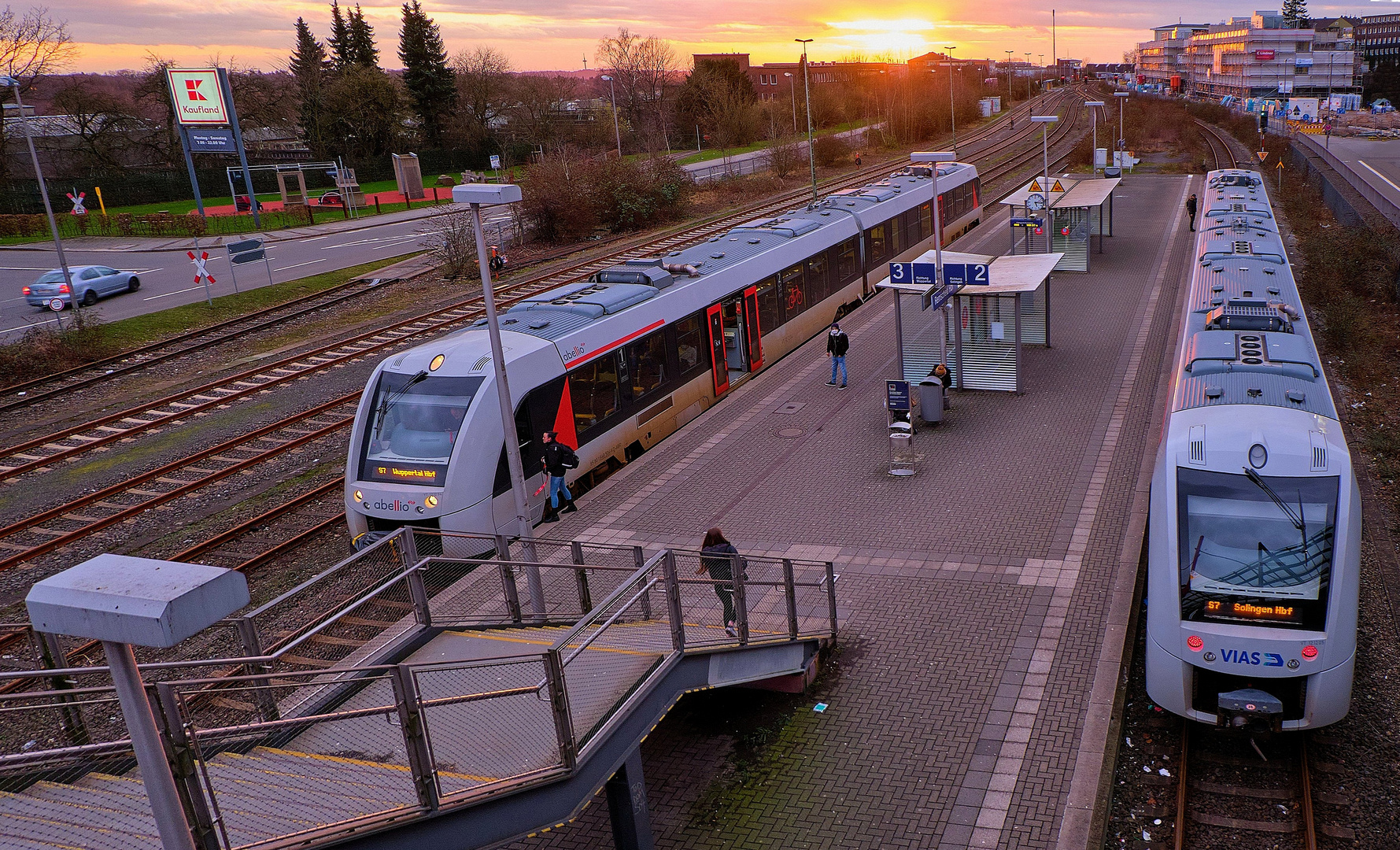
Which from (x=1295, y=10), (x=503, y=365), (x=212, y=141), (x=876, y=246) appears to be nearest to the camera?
(x=503, y=365)

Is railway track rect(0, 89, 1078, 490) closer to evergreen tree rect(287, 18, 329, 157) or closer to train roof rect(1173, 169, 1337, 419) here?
train roof rect(1173, 169, 1337, 419)

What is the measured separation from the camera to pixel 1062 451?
50.1ft

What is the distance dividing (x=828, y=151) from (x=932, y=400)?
4738 centimetres

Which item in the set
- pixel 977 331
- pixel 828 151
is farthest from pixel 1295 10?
pixel 977 331

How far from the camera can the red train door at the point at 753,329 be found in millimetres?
20031

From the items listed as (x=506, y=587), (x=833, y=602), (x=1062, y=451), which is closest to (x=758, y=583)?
(x=833, y=602)

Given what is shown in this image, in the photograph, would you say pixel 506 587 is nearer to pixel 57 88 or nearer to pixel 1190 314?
pixel 1190 314

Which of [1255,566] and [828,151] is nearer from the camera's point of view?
[1255,566]

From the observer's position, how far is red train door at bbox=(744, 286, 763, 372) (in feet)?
65.7

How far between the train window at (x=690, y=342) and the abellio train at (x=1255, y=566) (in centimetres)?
919

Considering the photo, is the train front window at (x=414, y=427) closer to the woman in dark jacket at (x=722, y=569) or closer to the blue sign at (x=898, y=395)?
the woman in dark jacket at (x=722, y=569)

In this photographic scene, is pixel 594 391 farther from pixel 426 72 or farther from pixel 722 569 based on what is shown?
pixel 426 72

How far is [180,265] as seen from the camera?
3953 centimetres

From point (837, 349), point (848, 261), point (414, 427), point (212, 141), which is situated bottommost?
point (837, 349)
